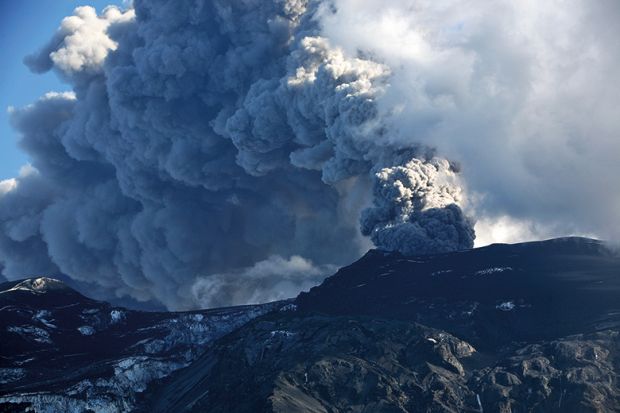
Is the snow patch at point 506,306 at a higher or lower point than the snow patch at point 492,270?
lower

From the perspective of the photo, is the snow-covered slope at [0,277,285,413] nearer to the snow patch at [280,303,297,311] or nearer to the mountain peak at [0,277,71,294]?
the mountain peak at [0,277,71,294]

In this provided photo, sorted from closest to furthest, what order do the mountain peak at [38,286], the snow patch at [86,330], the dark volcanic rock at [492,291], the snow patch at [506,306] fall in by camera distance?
the dark volcanic rock at [492,291], the snow patch at [506,306], the snow patch at [86,330], the mountain peak at [38,286]

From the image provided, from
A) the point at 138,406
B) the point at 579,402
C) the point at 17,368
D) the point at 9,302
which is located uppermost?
the point at 9,302

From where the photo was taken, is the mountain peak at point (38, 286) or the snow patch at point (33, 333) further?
the mountain peak at point (38, 286)

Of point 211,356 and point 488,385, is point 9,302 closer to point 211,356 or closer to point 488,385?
point 211,356

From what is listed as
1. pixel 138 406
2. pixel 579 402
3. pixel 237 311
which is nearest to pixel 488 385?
pixel 579 402

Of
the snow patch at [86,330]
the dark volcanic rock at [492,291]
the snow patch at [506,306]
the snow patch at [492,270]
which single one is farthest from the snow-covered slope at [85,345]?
the snow patch at [506,306]

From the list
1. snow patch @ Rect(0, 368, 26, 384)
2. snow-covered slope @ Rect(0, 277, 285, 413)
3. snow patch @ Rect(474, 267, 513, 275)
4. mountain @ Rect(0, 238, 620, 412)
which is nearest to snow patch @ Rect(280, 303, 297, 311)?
mountain @ Rect(0, 238, 620, 412)

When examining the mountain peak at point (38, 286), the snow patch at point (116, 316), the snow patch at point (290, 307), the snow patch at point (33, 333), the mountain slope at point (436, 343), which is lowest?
the mountain slope at point (436, 343)

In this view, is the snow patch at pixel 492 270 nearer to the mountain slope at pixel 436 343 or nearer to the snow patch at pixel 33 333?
the mountain slope at pixel 436 343
